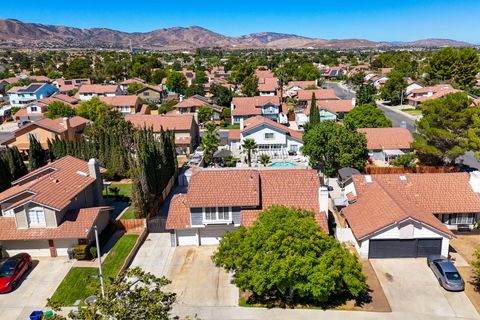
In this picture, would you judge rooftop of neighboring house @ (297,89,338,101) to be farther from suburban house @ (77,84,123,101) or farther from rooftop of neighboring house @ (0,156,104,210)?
rooftop of neighboring house @ (0,156,104,210)

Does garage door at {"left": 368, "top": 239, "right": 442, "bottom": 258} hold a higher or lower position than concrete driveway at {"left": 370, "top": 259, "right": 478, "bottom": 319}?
higher

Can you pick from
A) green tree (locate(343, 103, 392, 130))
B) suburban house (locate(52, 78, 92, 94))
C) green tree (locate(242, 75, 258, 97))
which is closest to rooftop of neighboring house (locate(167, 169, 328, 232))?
green tree (locate(343, 103, 392, 130))

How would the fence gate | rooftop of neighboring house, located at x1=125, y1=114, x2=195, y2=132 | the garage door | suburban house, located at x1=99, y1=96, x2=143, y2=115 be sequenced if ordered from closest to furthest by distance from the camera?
the garage door → the fence gate → rooftop of neighboring house, located at x1=125, y1=114, x2=195, y2=132 → suburban house, located at x1=99, y1=96, x2=143, y2=115

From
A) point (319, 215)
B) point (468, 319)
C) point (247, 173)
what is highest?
point (247, 173)

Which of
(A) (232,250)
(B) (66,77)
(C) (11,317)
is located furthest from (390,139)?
(B) (66,77)

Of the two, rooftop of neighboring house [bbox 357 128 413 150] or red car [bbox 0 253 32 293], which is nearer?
red car [bbox 0 253 32 293]

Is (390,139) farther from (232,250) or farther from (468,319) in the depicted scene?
(232,250)

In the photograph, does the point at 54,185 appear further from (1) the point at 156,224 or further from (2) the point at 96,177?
(1) the point at 156,224
